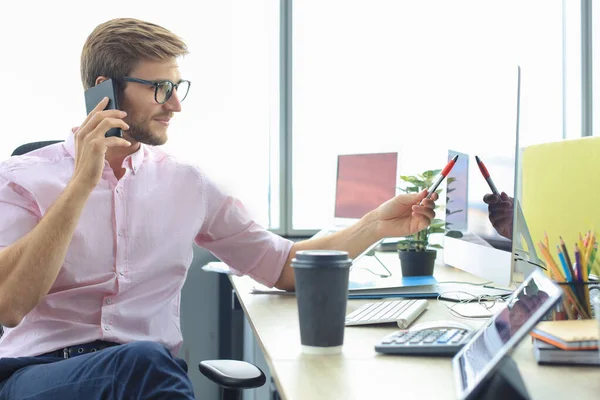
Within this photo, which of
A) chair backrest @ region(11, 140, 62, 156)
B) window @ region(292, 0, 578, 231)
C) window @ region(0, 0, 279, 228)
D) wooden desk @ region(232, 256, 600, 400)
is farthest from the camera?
window @ region(292, 0, 578, 231)

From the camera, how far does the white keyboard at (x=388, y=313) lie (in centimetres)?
131

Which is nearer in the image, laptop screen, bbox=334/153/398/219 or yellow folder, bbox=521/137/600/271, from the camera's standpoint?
yellow folder, bbox=521/137/600/271

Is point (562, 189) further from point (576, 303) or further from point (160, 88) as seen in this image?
Result: point (160, 88)

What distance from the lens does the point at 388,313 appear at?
1.37m

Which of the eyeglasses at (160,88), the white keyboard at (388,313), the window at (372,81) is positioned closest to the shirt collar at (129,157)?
the eyeglasses at (160,88)

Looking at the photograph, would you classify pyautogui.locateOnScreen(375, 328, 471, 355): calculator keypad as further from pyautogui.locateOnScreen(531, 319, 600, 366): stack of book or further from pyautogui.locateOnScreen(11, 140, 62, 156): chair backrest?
pyautogui.locateOnScreen(11, 140, 62, 156): chair backrest

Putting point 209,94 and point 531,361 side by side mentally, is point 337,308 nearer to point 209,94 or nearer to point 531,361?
point 531,361

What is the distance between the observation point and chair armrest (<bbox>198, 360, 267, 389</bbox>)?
45.3 inches

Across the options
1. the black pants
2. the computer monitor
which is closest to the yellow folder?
the computer monitor

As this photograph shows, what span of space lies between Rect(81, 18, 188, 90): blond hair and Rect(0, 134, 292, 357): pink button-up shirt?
0.22 metres

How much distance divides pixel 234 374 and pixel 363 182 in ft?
4.85

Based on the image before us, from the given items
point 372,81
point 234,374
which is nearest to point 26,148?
point 234,374

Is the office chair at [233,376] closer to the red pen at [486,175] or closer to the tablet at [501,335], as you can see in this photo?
the tablet at [501,335]

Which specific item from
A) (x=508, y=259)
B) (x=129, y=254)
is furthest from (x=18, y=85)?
(x=508, y=259)
